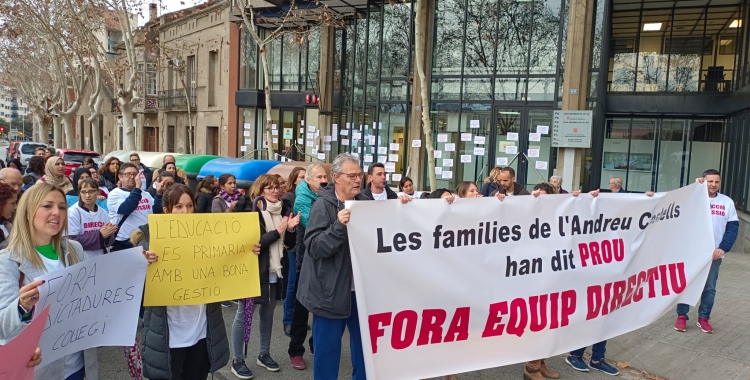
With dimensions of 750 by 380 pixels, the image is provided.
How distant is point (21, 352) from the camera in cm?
230

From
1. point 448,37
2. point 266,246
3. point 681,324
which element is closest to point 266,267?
point 266,246

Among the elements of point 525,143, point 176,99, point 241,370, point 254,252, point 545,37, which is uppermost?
point 545,37

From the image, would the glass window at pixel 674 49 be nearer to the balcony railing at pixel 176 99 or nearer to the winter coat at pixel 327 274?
the winter coat at pixel 327 274

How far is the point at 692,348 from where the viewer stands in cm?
585

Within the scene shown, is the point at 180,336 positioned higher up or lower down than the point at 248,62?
lower down

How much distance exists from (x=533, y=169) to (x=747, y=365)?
1244 centimetres

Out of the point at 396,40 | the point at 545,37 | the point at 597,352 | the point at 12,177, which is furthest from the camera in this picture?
the point at 396,40

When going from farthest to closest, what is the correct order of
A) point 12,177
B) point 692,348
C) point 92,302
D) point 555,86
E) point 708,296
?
point 555,86
point 708,296
point 692,348
point 12,177
point 92,302

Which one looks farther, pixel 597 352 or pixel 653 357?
pixel 653 357

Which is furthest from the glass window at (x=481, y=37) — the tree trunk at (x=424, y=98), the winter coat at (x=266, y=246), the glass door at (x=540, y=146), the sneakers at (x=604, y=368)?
the winter coat at (x=266, y=246)

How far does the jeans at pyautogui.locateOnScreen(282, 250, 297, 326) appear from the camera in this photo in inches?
232

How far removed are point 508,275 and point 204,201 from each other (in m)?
4.83

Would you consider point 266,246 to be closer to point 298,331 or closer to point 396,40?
point 298,331

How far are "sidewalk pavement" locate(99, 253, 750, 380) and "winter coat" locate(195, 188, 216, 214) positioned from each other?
1.49 meters
